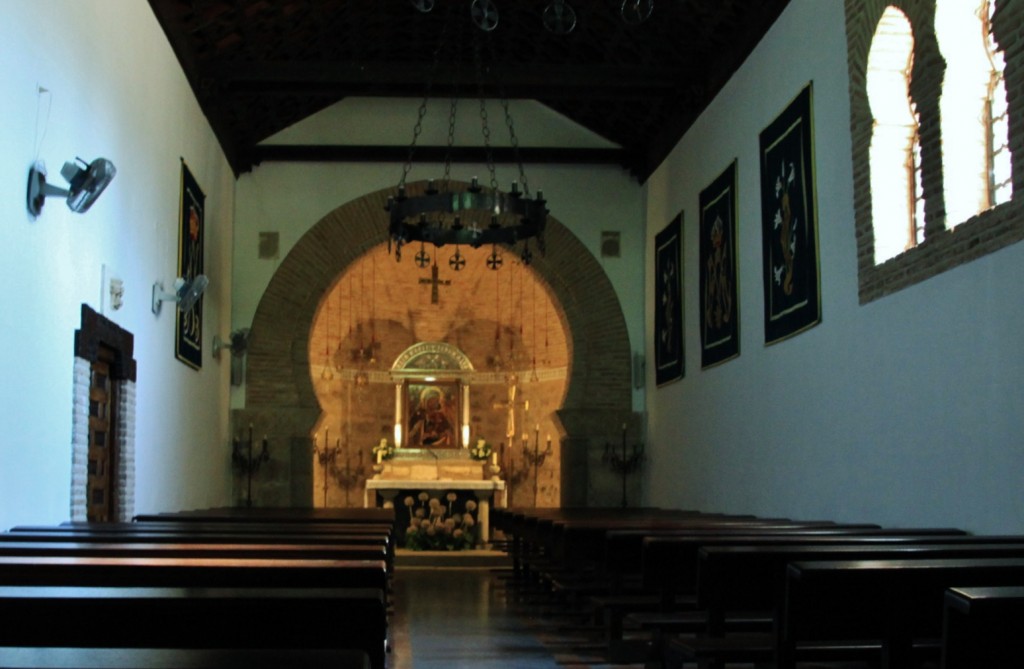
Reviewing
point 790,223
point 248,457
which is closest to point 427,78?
point 790,223

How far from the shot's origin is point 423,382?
2181 centimetres

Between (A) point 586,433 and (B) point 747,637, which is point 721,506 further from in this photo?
(B) point 747,637

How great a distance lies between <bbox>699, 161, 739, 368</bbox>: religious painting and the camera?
12625 millimetres

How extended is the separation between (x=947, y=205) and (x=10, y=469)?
5903mm

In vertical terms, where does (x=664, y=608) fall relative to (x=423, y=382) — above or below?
below

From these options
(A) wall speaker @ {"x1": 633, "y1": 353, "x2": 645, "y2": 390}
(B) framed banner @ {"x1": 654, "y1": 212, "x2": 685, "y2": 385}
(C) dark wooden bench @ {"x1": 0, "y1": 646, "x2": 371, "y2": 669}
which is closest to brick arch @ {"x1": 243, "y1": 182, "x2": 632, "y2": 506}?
(A) wall speaker @ {"x1": 633, "y1": 353, "x2": 645, "y2": 390}

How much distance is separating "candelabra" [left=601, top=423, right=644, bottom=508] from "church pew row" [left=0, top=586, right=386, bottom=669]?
1394cm

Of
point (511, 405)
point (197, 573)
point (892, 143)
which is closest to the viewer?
point (197, 573)

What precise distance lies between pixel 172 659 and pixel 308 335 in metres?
15.2

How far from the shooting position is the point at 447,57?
53.2ft

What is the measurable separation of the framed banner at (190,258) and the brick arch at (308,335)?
7.94ft

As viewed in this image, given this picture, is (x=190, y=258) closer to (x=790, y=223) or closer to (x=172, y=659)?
(x=790, y=223)

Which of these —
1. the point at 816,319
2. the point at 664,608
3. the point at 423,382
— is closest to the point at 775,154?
the point at 816,319

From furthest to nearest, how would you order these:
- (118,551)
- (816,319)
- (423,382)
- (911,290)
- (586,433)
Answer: (423,382), (586,433), (816,319), (911,290), (118,551)
